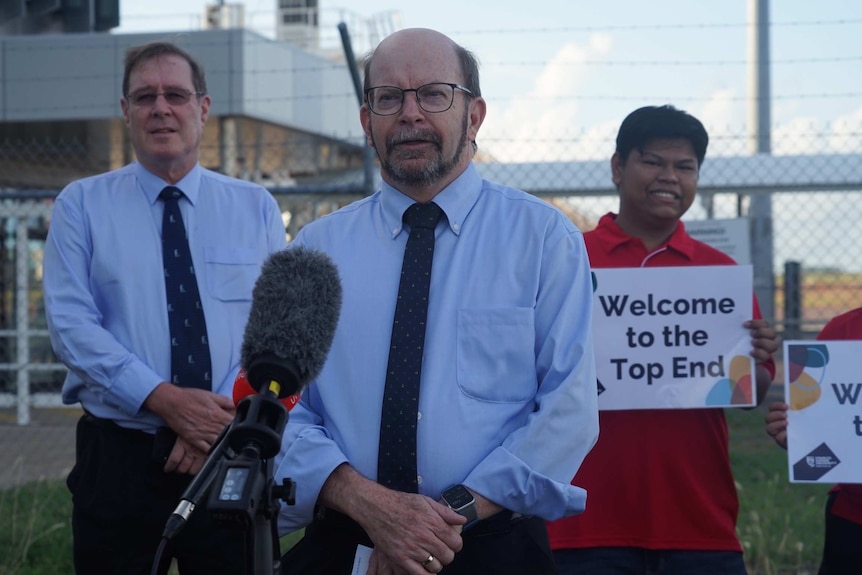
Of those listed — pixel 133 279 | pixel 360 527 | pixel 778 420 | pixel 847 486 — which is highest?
pixel 133 279

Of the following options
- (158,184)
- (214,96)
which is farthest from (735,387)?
(214,96)

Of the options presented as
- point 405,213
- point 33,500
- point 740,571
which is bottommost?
point 33,500

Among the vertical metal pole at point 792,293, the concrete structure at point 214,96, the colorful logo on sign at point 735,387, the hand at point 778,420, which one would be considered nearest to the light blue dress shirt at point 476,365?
the colorful logo on sign at point 735,387

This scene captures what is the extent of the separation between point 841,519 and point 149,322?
2640mm

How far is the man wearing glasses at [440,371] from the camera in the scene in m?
2.82

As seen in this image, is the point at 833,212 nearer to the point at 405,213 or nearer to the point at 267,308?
the point at 405,213

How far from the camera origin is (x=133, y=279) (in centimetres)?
409

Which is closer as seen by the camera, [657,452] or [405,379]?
[405,379]

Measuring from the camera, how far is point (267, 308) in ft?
7.44

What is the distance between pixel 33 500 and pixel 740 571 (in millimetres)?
5483

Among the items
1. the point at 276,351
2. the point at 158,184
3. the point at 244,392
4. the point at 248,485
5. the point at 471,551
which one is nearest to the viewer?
the point at 248,485

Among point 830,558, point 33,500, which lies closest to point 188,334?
point 830,558

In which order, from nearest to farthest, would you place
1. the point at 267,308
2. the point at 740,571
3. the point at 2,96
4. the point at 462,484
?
the point at 267,308 → the point at 462,484 → the point at 740,571 → the point at 2,96

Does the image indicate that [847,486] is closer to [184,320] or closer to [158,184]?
[184,320]
